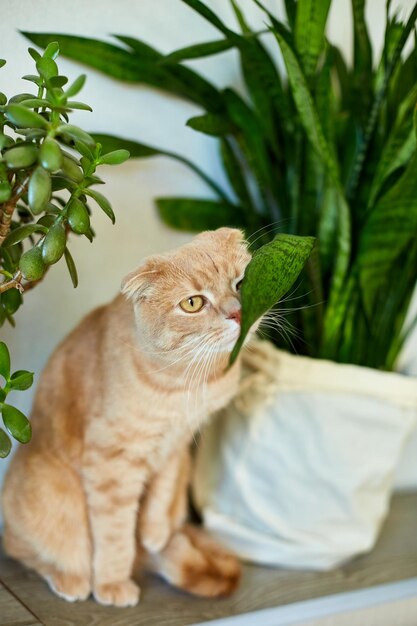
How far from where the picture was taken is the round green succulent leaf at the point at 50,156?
73 cm

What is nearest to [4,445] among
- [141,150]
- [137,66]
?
[141,150]

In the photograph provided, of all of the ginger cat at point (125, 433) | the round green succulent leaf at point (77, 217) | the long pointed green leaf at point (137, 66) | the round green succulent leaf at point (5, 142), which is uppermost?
the long pointed green leaf at point (137, 66)

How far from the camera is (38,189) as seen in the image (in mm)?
732

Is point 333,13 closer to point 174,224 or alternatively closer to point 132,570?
point 174,224

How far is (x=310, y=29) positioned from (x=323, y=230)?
334 millimetres

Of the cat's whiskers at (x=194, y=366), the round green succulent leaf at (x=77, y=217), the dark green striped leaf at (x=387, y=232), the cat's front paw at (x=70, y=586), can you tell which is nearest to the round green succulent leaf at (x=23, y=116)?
the round green succulent leaf at (x=77, y=217)

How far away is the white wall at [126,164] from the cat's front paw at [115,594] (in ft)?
0.98

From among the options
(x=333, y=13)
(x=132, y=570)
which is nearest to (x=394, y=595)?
(x=132, y=570)

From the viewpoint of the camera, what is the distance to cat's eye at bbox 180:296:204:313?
96 cm

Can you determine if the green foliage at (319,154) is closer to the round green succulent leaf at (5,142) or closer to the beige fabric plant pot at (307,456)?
the beige fabric plant pot at (307,456)

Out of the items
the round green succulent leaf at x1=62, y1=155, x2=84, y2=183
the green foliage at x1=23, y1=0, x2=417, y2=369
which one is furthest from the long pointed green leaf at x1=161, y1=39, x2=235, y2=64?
the round green succulent leaf at x1=62, y1=155, x2=84, y2=183

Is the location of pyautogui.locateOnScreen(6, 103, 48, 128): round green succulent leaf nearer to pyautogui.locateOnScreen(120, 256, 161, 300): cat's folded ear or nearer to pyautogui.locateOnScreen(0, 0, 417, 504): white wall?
pyautogui.locateOnScreen(120, 256, 161, 300): cat's folded ear

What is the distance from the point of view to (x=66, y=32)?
117 centimetres

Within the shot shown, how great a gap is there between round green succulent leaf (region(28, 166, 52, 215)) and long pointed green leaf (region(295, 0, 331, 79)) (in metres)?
0.56
